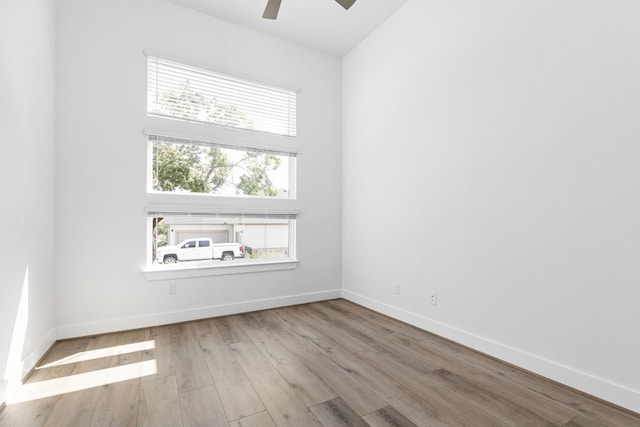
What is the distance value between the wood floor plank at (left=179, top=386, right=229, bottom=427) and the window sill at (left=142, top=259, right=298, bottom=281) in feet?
4.74

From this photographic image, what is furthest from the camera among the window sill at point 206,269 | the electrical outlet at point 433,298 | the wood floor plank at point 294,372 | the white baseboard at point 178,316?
the window sill at point 206,269

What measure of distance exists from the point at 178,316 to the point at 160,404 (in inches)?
56.2

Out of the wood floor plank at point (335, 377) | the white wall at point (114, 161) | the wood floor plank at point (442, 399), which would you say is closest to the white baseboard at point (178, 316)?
the white wall at point (114, 161)

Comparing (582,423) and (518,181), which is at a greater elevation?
(518,181)

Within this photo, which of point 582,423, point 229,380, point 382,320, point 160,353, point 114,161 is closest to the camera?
point 582,423

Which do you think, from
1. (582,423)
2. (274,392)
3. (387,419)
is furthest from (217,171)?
(582,423)

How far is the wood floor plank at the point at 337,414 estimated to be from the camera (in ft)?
5.06

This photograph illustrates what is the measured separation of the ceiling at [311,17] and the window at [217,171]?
60 centimetres

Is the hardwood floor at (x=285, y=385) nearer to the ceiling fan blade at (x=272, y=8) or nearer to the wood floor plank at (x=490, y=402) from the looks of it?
the wood floor plank at (x=490, y=402)

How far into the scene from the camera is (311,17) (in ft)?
10.8

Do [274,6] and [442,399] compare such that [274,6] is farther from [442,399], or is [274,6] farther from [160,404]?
[442,399]

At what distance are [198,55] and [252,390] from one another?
10.3 ft

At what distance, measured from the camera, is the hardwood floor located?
1.59m

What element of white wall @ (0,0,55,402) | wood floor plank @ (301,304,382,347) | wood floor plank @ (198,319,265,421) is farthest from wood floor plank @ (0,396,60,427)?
wood floor plank @ (301,304,382,347)
